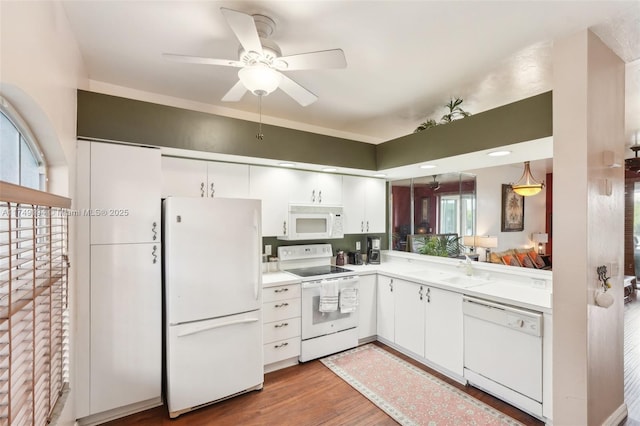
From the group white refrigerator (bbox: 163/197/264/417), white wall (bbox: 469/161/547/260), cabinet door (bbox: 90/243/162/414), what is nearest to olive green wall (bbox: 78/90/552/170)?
white refrigerator (bbox: 163/197/264/417)

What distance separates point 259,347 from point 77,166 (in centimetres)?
200

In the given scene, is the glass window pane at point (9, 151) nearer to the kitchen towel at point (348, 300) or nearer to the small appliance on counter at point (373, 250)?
the kitchen towel at point (348, 300)

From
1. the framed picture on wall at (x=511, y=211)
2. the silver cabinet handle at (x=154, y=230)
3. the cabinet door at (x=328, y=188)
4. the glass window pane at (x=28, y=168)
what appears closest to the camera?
the glass window pane at (x=28, y=168)

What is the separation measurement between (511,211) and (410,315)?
3640 mm

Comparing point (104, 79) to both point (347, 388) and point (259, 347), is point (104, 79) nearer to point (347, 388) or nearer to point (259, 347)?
point (259, 347)

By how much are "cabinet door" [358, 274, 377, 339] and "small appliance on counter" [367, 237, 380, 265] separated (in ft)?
1.66

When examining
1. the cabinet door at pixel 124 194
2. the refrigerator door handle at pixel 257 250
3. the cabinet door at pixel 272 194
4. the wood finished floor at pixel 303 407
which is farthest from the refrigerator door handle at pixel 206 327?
the cabinet door at pixel 272 194

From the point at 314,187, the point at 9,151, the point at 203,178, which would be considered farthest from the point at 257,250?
the point at 9,151

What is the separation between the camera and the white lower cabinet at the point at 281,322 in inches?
112

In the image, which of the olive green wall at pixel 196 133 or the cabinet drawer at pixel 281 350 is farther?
the cabinet drawer at pixel 281 350

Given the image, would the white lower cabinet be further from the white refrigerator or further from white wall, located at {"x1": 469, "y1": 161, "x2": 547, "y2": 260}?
white wall, located at {"x1": 469, "y1": 161, "x2": 547, "y2": 260}

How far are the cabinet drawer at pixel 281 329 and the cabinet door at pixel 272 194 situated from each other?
0.92 m

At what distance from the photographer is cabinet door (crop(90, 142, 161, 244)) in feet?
7.17

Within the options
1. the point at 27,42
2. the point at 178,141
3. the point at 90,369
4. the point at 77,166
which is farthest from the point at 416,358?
the point at 27,42
